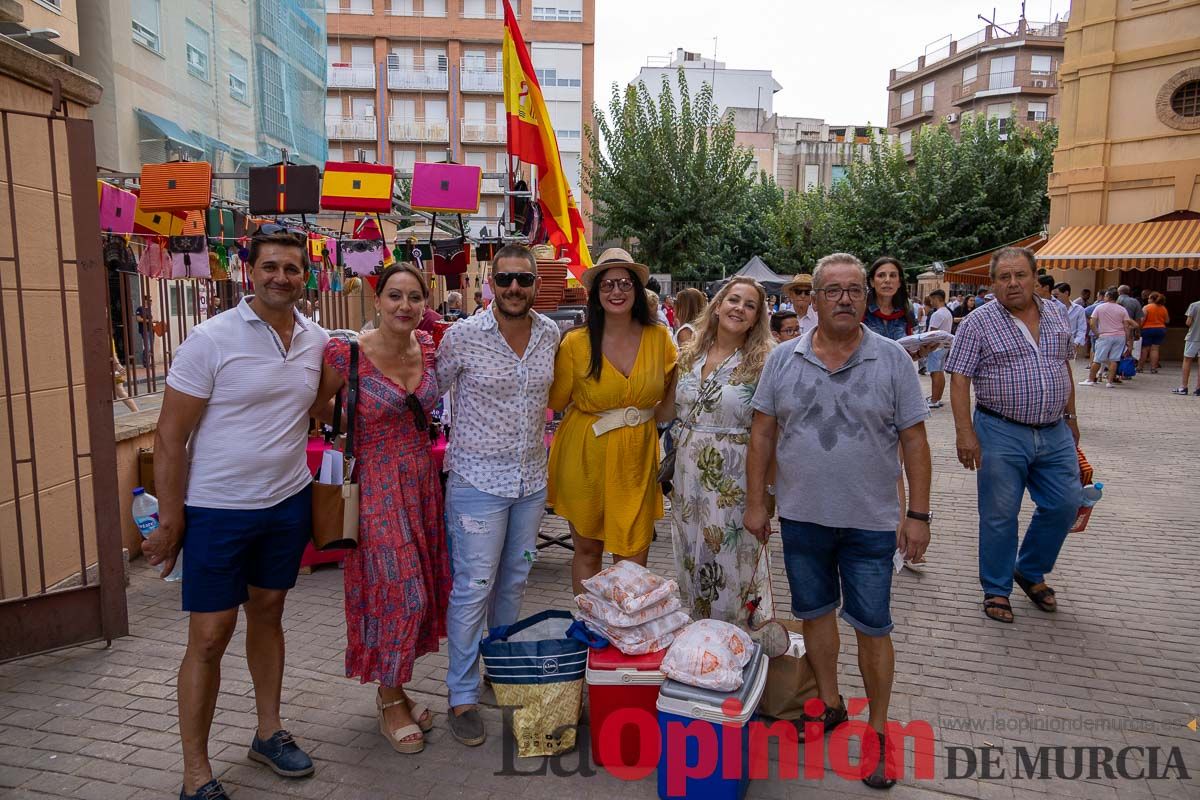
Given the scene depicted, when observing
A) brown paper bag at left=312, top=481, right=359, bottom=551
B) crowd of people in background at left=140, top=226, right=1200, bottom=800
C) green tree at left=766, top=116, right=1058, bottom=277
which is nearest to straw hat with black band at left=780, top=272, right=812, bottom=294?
crowd of people in background at left=140, top=226, right=1200, bottom=800

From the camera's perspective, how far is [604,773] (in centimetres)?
300

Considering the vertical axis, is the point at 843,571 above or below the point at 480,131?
below

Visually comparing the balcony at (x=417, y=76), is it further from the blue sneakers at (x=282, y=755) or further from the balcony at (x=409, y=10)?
the blue sneakers at (x=282, y=755)

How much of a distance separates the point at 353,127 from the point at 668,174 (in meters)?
27.5

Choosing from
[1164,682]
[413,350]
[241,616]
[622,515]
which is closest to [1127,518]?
[1164,682]

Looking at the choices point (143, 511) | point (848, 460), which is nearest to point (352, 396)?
point (848, 460)

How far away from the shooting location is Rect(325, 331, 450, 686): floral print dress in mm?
3045

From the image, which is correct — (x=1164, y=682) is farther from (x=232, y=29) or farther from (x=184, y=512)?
(x=232, y=29)

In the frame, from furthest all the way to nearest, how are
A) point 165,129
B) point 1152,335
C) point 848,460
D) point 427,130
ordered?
point 427,130, point 1152,335, point 165,129, point 848,460

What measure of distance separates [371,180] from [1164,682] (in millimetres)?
6683

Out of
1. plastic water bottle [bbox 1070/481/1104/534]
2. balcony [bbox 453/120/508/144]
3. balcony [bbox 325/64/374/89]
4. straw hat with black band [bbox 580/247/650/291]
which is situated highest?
balcony [bbox 325/64/374/89]

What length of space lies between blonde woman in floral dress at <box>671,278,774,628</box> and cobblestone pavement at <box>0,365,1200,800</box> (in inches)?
31.1

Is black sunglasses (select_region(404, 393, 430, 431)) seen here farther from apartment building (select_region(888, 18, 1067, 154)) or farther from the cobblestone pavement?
apartment building (select_region(888, 18, 1067, 154))

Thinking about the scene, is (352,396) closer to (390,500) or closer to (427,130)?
(390,500)
